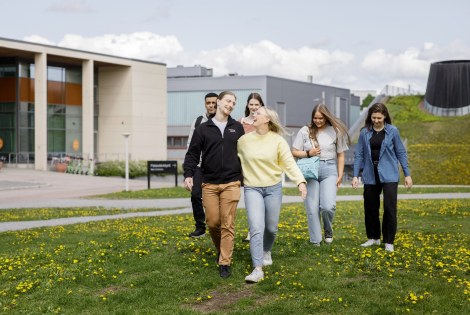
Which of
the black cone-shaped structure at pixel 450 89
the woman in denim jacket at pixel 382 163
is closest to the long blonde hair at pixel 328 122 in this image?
the woman in denim jacket at pixel 382 163

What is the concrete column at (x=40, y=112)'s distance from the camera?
44.9 m

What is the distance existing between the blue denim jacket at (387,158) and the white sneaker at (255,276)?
2.41 metres

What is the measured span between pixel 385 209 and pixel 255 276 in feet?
8.43

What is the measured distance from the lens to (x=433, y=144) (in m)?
44.4

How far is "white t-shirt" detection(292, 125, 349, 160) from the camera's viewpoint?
9.52 metres

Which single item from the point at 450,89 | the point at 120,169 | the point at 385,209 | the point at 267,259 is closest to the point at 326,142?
the point at 385,209

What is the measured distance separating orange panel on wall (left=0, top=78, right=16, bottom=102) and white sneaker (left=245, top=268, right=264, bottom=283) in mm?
42031

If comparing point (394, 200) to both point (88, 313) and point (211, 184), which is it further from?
point (88, 313)

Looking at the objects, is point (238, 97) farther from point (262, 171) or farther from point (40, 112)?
point (262, 171)

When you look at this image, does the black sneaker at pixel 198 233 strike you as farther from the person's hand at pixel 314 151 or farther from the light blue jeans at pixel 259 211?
the light blue jeans at pixel 259 211

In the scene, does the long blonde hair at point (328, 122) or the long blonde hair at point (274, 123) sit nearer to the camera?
the long blonde hair at point (274, 123)

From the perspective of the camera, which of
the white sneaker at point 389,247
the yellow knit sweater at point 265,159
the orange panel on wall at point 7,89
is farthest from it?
the orange panel on wall at point 7,89

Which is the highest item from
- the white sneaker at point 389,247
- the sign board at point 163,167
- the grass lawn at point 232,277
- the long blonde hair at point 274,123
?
the long blonde hair at point 274,123

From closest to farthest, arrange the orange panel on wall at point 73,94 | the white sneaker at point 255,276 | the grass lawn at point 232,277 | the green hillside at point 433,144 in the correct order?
the grass lawn at point 232,277, the white sneaker at point 255,276, the green hillside at point 433,144, the orange panel on wall at point 73,94
